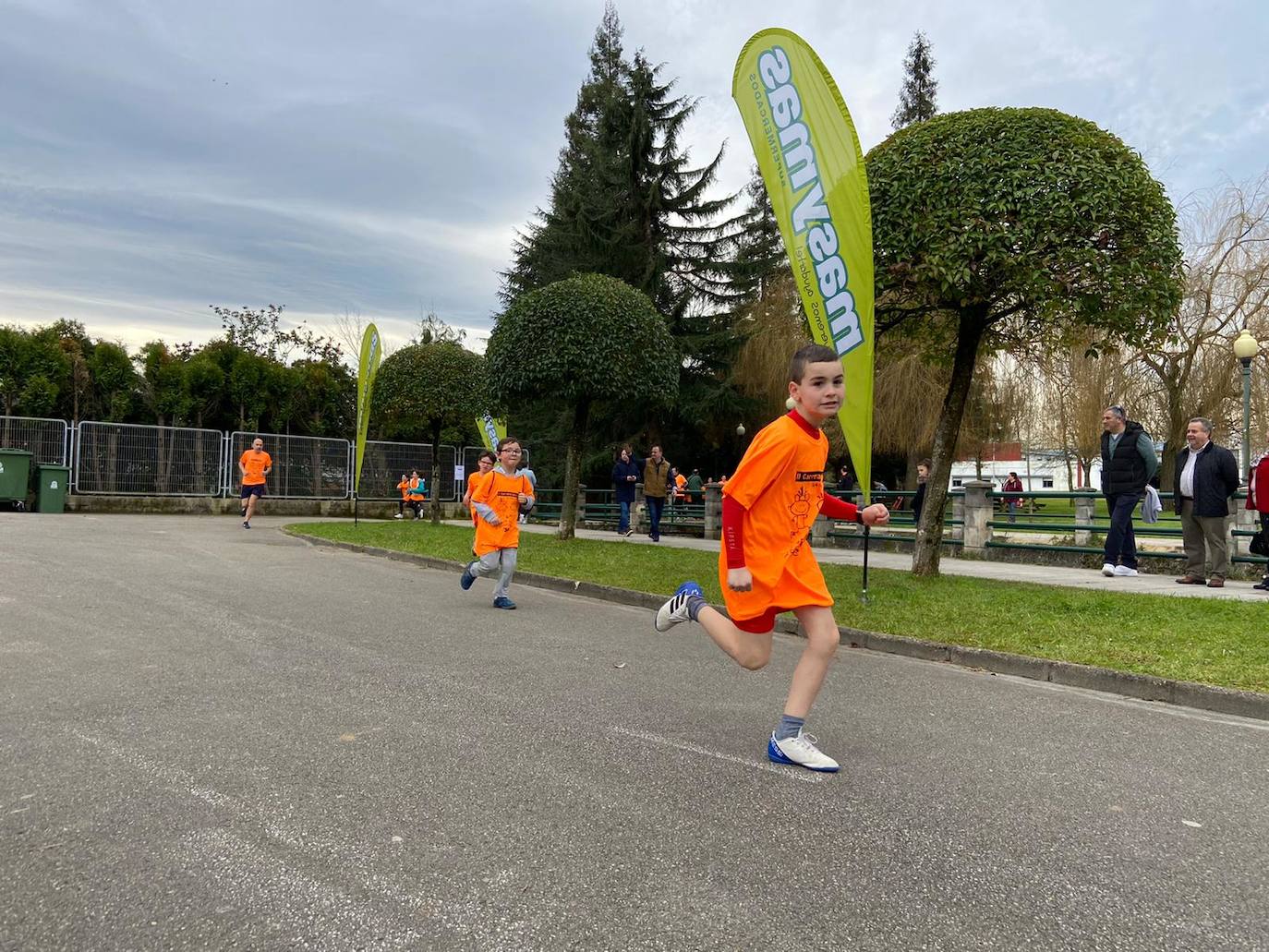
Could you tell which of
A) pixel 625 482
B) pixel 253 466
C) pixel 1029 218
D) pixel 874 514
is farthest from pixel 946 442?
pixel 253 466

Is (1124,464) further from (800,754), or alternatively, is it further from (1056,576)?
(800,754)

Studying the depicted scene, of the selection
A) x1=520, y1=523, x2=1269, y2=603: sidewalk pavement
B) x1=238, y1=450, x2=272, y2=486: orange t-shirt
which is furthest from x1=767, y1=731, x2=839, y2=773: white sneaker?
x1=238, y1=450, x2=272, y2=486: orange t-shirt

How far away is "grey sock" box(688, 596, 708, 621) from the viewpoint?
4.44m

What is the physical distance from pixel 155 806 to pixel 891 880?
2618 mm

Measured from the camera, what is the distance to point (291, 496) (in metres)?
25.9

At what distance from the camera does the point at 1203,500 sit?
10.7 m

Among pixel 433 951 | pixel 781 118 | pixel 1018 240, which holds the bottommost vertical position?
pixel 433 951

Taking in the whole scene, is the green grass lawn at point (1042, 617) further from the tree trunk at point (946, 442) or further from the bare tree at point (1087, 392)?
the bare tree at point (1087, 392)

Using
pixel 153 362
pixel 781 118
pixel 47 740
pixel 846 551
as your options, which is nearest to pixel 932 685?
pixel 47 740

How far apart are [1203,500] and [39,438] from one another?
942 inches

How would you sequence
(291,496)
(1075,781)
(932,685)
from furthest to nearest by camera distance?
(291,496)
(932,685)
(1075,781)

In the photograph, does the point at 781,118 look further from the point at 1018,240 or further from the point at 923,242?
the point at 1018,240

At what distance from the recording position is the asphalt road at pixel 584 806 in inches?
101

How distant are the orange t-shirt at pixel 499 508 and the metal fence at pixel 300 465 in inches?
708
